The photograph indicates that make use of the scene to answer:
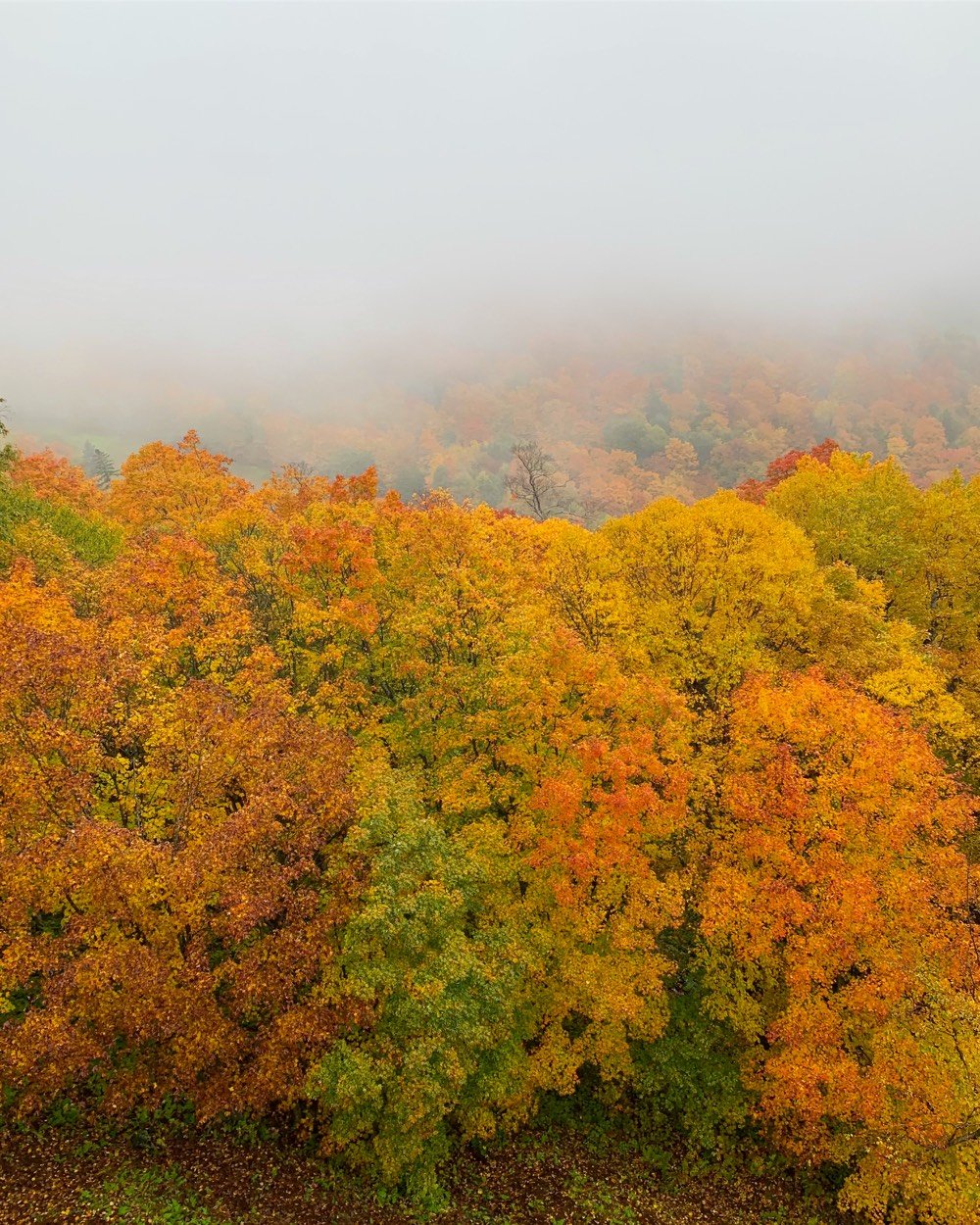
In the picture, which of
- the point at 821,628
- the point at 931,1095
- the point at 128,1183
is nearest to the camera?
the point at 128,1183

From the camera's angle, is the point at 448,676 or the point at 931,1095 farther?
the point at 448,676

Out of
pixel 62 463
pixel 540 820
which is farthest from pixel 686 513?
pixel 62 463

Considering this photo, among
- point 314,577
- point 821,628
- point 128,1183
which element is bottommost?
point 128,1183

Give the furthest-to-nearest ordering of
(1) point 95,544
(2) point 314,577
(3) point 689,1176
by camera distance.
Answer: (1) point 95,544 → (2) point 314,577 → (3) point 689,1176

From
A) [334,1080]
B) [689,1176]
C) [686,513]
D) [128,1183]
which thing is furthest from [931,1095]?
[686,513]

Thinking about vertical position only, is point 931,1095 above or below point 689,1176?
above

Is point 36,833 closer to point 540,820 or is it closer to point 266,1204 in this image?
point 266,1204
